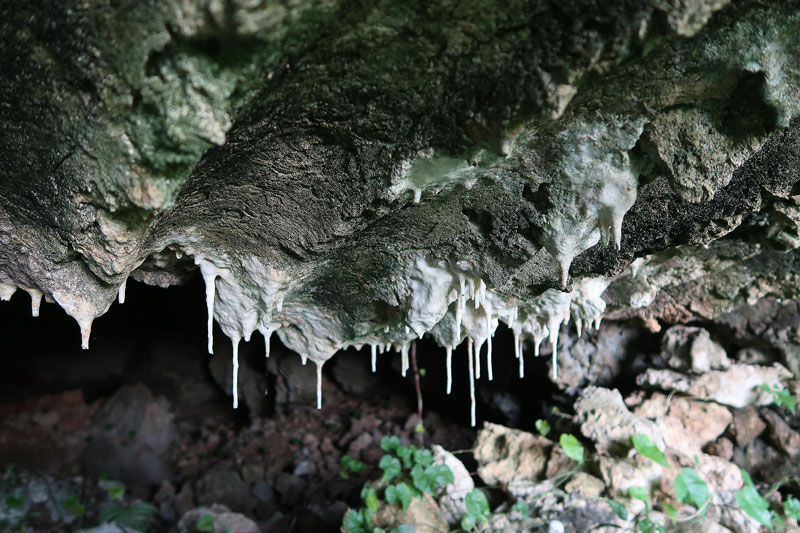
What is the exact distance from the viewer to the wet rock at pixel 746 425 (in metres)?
3.85

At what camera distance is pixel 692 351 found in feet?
12.3

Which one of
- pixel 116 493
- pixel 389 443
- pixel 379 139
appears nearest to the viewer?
pixel 379 139

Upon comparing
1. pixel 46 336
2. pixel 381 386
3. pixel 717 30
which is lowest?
pixel 381 386

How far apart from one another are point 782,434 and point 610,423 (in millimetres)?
1328

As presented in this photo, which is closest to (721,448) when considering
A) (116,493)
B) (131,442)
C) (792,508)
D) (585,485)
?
(792,508)

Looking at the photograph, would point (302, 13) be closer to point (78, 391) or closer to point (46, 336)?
point (46, 336)

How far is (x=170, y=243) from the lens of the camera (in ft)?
5.74

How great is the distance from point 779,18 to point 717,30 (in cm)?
13

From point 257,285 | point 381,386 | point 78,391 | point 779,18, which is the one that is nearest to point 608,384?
point 381,386

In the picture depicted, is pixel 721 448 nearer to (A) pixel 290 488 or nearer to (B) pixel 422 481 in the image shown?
(B) pixel 422 481

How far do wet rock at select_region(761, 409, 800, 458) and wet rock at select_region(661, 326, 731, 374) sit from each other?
0.52m

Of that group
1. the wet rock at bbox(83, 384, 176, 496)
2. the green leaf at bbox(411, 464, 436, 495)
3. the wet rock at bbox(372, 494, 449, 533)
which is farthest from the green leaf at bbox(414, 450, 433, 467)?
the wet rock at bbox(83, 384, 176, 496)

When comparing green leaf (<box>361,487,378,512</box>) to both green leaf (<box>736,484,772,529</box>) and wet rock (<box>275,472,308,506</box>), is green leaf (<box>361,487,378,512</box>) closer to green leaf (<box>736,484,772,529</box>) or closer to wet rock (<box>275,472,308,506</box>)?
wet rock (<box>275,472,308,506</box>)

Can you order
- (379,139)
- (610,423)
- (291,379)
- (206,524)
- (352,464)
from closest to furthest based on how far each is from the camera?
1. (379,139)
2. (610,423)
3. (206,524)
4. (352,464)
5. (291,379)
